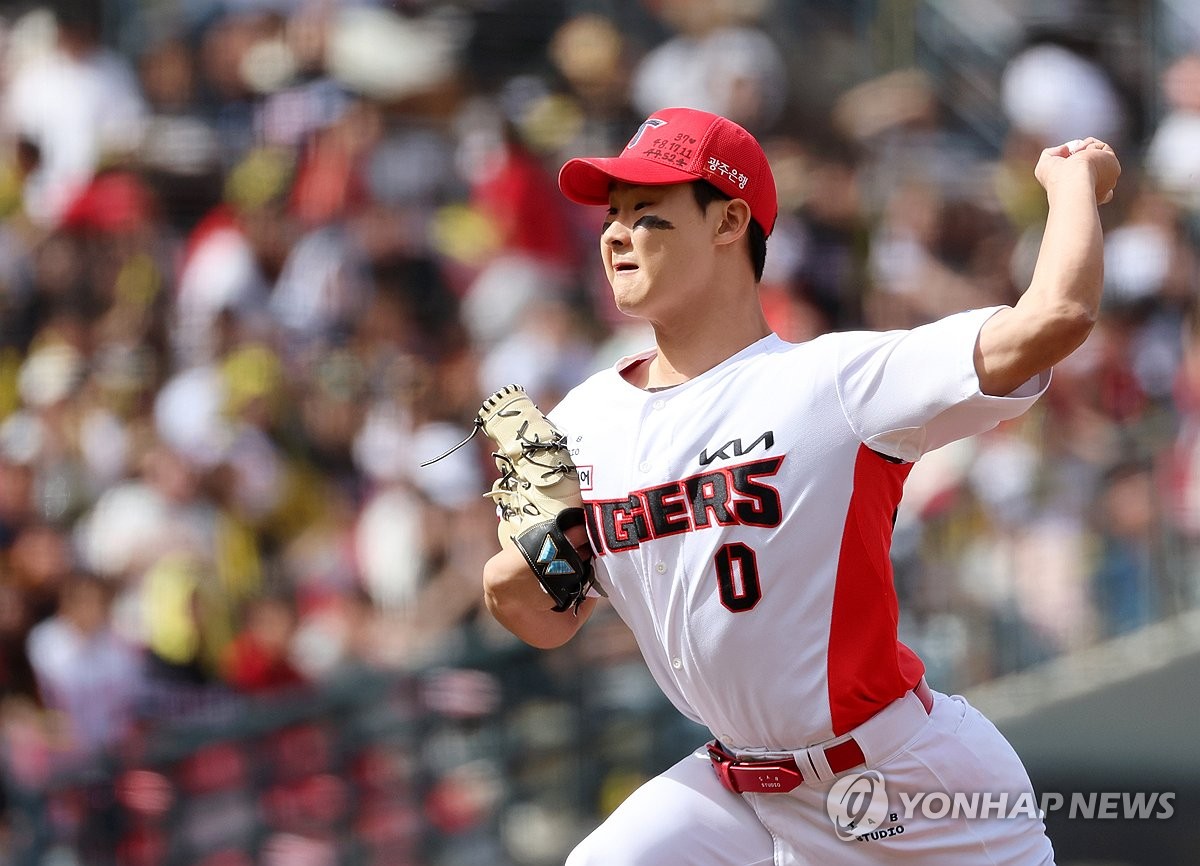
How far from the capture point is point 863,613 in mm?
2854

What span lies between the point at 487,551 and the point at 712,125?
11.1 feet

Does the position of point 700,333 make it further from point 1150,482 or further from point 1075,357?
point 1075,357

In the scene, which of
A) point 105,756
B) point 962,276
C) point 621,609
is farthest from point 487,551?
point 621,609

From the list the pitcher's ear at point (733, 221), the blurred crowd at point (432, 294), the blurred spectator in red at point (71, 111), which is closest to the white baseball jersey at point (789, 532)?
the pitcher's ear at point (733, 221)

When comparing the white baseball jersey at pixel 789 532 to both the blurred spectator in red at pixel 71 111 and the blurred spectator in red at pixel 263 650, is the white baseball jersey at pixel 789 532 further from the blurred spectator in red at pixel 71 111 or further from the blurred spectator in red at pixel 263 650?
the blurred spectator in red at pixel 71 111

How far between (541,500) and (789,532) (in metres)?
0.48

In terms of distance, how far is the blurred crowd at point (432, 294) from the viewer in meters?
5.73

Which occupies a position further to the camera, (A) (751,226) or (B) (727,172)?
(A) (751,226)

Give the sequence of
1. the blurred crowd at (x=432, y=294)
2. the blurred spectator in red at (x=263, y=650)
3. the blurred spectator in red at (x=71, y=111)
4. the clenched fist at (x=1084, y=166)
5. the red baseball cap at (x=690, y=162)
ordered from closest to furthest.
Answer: the clenched fist at (x=1084, y=166)
the red baseball cap at (x=690, y=162)
the blurred crowd at (x=432, y=294)
the blurred spectator in red at (x=263, y=650)
the blurred spectator in red at (x=71, y=111)

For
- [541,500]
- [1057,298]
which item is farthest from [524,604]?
[1057,298]

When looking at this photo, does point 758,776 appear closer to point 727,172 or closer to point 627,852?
point 627,852

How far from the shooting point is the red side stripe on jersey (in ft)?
9.30

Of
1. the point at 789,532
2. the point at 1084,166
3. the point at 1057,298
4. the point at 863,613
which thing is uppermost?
the point at 1084,166

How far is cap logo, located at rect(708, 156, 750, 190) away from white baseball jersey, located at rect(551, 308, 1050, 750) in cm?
33
